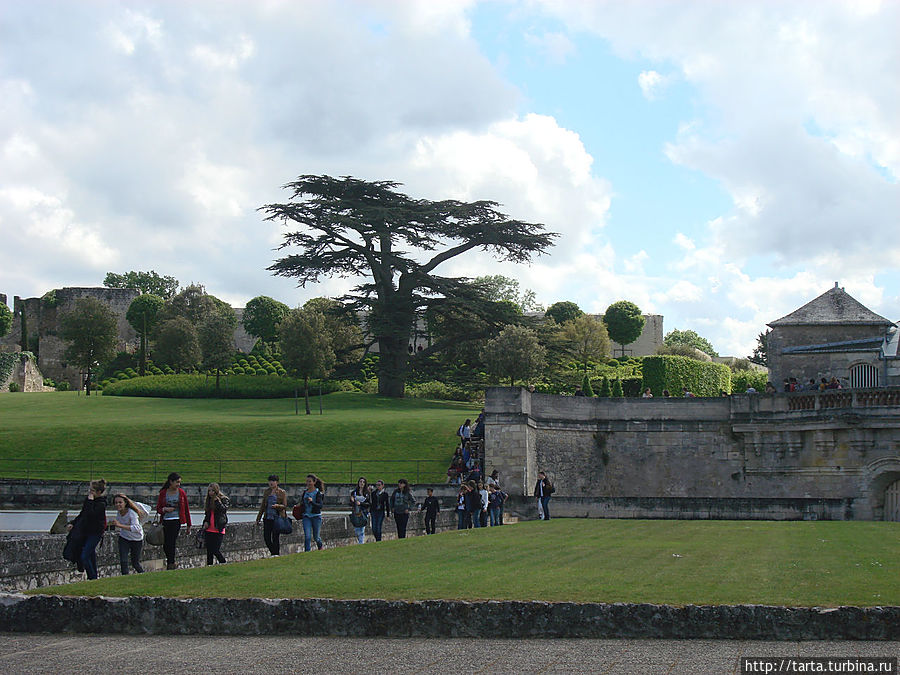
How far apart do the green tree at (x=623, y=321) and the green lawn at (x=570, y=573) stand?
222 feet

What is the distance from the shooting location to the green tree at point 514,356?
160ft

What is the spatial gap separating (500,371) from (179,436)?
1583 cm

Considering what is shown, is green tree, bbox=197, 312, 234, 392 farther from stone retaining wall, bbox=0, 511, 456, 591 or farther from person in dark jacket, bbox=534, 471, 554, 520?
stone retaining wall, bbox=0, 511, 456, 591

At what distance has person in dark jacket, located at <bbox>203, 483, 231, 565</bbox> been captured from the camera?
588 inches

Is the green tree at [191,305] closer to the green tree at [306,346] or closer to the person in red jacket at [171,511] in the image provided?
the green tree at [306,346]

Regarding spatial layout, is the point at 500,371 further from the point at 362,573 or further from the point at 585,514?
the point at 362,573

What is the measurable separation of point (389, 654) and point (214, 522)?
638cm

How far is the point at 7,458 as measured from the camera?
3650 centimetres

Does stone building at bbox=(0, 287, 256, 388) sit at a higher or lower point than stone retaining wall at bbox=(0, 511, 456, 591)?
higher

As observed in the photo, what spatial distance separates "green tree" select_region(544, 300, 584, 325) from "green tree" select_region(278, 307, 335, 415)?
127ft

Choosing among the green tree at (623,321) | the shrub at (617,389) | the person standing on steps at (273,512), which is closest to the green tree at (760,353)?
the green tree at (623,321)

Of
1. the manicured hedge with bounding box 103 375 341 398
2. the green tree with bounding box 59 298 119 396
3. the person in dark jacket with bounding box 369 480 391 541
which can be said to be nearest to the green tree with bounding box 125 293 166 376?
the green tree with bounding box 59 298 119 396

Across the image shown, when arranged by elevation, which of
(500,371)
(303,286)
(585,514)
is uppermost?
(303,286)

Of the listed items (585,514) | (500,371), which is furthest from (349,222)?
(585,514)
